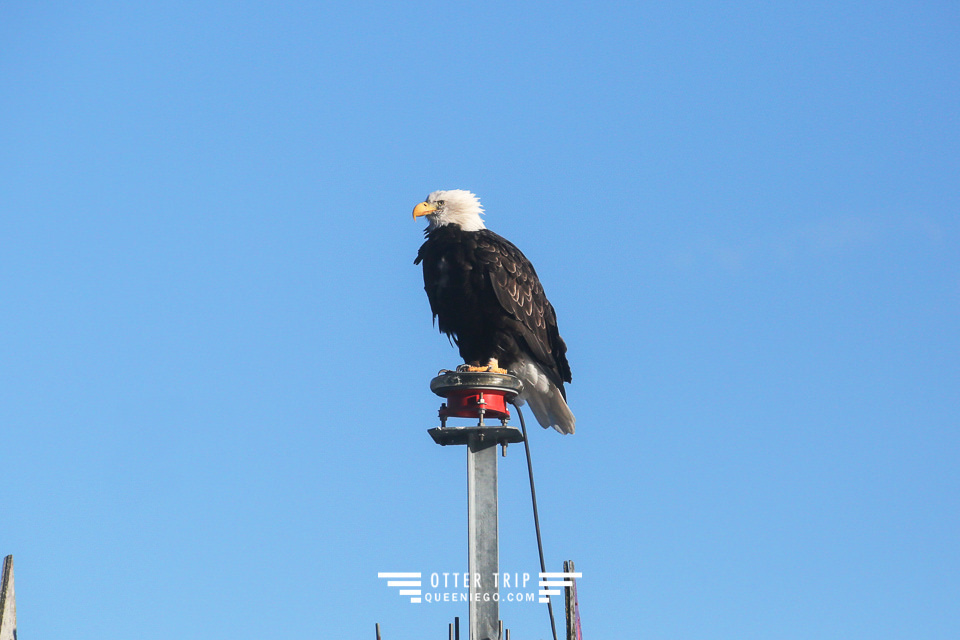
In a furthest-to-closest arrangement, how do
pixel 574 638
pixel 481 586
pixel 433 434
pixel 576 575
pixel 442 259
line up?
pixel 442 259 < pixel 433 434 < pixel 481 586 < pixel 576 575 < pixel 574 638


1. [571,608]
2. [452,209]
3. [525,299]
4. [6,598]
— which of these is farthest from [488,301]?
[6,598]

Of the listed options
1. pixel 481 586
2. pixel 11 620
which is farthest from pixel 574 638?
pixel 11 620

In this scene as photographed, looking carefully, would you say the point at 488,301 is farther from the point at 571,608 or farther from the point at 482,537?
the point at 571,608

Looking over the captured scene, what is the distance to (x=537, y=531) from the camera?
24.5 feet

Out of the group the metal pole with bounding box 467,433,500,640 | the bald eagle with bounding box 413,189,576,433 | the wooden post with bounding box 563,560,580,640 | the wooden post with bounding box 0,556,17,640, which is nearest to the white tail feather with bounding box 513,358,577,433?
the bald eagle with bounding box 413,189,576,433

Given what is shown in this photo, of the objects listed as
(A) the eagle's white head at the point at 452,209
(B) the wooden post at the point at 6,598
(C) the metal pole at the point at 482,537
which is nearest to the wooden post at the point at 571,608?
(C) the metal pole at the point at 482,537

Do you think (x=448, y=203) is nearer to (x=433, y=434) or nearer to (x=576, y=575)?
(x=433, y=434)

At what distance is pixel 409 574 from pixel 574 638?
1.73 metres

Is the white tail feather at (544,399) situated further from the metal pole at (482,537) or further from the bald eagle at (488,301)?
the metal pole at (482,537)

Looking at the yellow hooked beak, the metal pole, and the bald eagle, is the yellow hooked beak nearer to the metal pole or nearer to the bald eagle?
the bald eagle

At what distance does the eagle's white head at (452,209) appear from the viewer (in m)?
9.66

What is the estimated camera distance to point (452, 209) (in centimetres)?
970

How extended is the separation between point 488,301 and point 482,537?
2.94m

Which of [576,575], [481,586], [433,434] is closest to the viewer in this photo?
[576,575]
